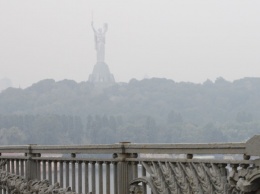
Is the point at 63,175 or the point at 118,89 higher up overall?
the point at 118,89

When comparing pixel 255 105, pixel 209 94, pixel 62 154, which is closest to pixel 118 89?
pixel 209 94

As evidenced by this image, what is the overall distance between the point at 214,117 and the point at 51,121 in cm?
2716

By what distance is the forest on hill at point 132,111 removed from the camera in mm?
78625

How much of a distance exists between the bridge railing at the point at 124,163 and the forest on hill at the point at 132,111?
62341 mm

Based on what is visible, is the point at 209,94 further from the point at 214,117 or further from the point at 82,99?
the point at 82,99

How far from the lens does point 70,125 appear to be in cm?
8044

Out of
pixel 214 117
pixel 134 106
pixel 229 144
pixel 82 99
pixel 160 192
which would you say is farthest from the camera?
pixel 82 99

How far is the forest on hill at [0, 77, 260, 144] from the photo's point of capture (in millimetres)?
78625

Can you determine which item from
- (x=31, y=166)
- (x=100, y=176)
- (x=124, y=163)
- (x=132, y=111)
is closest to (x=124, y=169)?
(x=124, y=163)

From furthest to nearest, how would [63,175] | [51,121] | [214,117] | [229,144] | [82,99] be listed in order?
[82,99], [214,117], [51,121], [63,175], [229,144]

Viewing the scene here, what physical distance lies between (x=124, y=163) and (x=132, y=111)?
316 feet

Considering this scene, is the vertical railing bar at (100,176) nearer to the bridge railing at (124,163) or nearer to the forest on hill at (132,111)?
the bridge railing at (124,163)

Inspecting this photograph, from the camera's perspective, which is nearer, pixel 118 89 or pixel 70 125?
pixel 70 125

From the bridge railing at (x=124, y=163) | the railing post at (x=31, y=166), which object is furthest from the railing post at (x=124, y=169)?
the railing post at (x=31, y=166)
